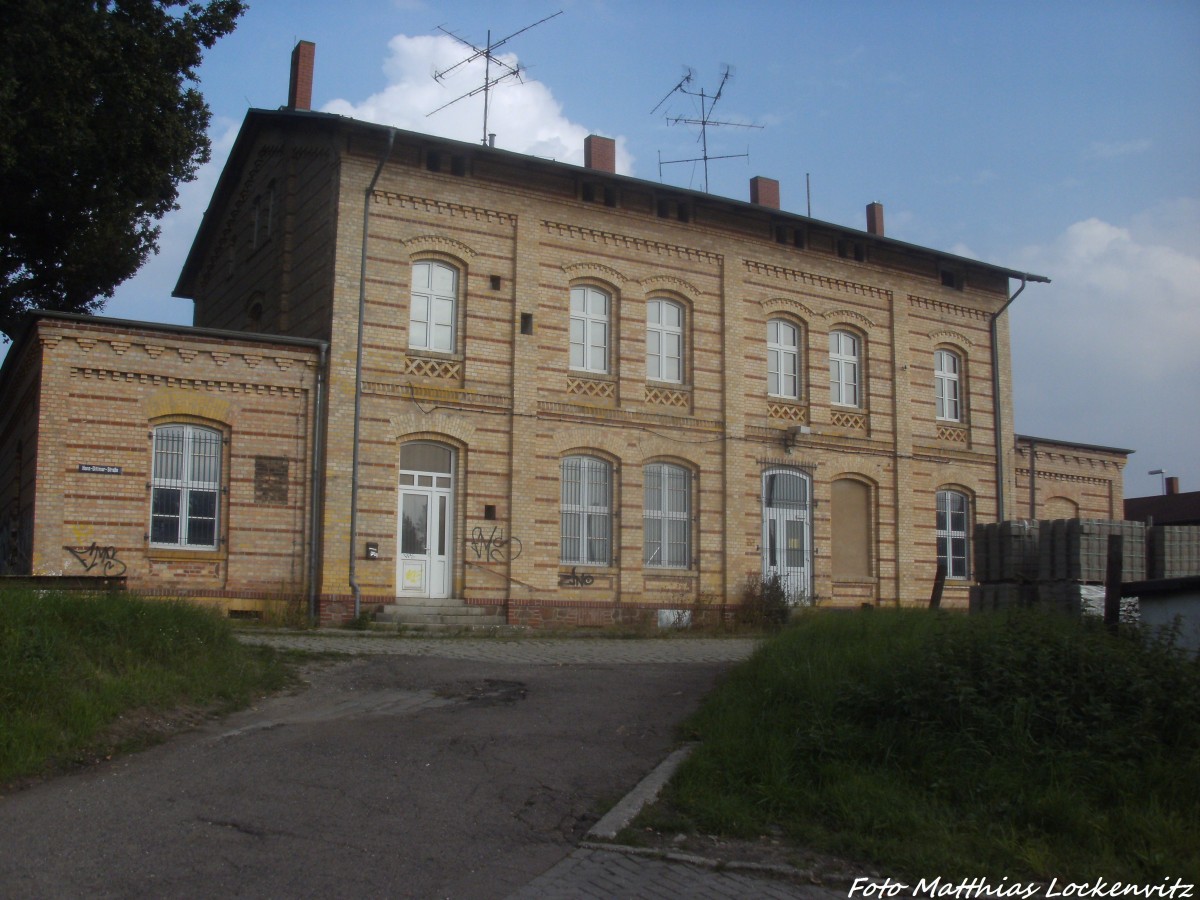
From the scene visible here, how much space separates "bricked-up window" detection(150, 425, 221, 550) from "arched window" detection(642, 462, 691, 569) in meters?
7.98

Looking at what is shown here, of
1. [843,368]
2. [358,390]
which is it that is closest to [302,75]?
[358,390]

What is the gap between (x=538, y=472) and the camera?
69.5ft

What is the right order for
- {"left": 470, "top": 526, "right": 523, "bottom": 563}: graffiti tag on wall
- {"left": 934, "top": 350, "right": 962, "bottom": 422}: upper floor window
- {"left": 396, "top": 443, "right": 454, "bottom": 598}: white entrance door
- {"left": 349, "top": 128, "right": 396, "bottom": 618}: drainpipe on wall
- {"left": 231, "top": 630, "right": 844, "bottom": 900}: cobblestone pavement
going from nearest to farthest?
{"left": 231, "top": 630, "right": 844, "bottom": 900}: cobblestone pavement → {"left": 349, "top": 128, "right": 396, "bottom": 618}: drainpipe on wall → {"left": 396, "top": 443, "right": 454, "bottom": 598}: white entrance door → {"left": 470, "top": 526, "right": 523, "bottom": 563}: graffiti tag on wall → {"left": 934, "top": 350, "right": 962, "bottom": 422}: upper floor window

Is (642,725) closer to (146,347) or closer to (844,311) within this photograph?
(146,347)

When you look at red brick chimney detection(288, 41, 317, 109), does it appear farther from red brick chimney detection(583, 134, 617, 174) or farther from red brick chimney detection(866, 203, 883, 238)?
red brick chimney detection(866, 203, 883, 238)

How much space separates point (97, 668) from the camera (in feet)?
33.2

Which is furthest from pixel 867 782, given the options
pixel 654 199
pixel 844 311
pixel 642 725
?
pixel 844 311

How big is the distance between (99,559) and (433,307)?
702 centimetres

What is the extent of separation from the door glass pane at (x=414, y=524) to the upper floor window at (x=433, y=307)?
2.71 meters

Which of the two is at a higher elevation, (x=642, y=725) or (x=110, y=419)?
(x=110, y=419)

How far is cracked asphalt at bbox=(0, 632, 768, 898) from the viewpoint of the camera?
645cm

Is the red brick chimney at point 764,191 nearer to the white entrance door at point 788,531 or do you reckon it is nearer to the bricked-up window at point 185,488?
the white entrance door at point 788,531

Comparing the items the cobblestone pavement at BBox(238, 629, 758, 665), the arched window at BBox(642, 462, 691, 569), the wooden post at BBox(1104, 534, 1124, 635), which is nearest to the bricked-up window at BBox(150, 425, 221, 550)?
the cobblestone pavement at BBox(238, 629, 758, 665)

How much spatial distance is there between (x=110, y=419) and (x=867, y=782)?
14.2 m
